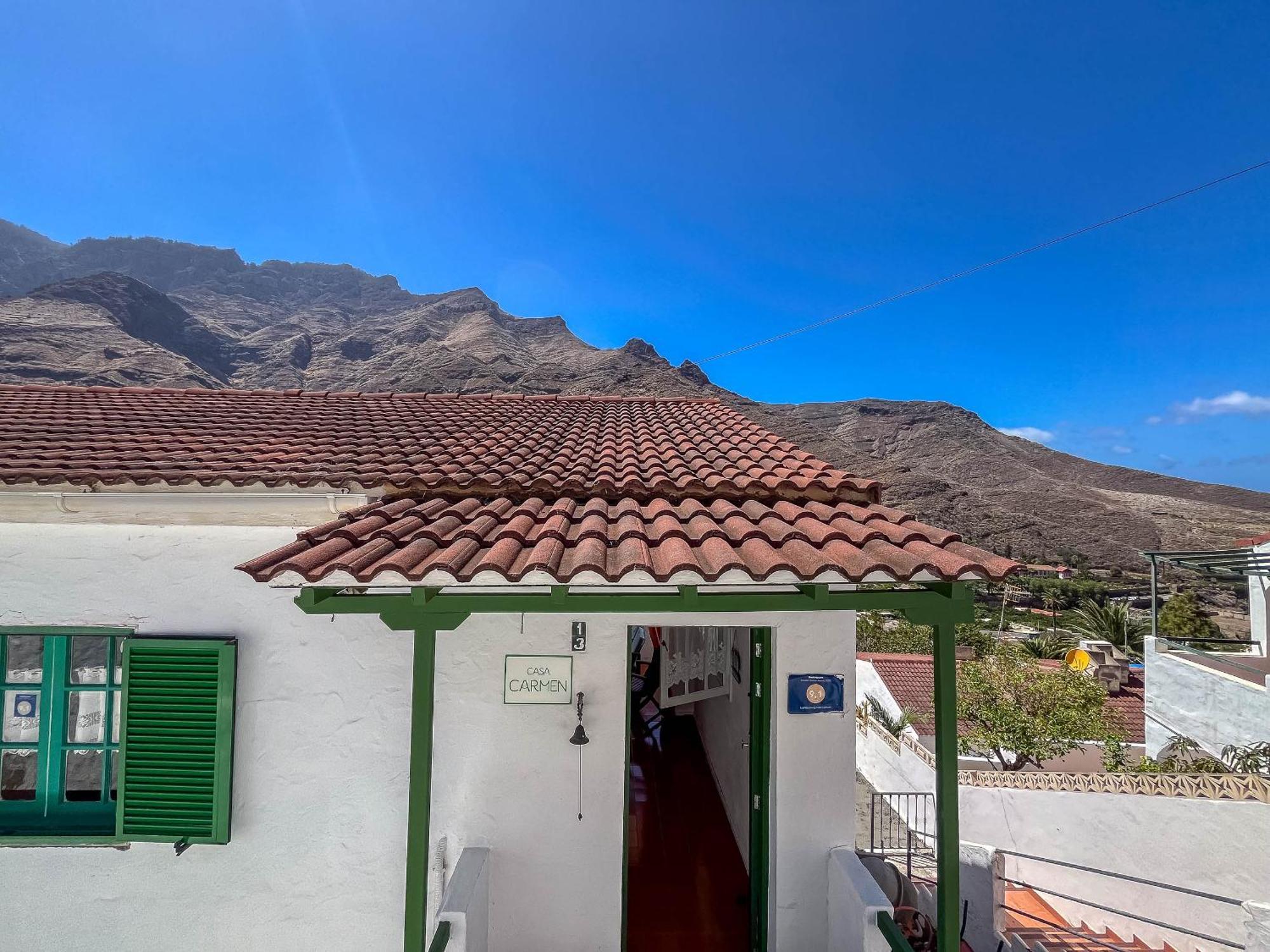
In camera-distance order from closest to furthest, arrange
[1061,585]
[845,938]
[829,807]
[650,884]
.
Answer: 1. [845,938]
2. [829,807]
3. [650,884]
4. [1061,585]

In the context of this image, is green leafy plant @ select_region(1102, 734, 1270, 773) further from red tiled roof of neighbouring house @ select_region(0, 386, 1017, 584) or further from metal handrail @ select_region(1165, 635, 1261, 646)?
red tiled roof of neighbouring house @ select_region(0, 386, 1017, 584)

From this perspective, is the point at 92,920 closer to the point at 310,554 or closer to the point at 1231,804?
the point at 310,554

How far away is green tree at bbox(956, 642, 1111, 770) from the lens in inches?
597

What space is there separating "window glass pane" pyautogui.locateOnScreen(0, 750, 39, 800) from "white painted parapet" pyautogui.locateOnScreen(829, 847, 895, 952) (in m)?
5.46

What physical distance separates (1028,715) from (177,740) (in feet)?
61.7

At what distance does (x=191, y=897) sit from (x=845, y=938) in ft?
14.3

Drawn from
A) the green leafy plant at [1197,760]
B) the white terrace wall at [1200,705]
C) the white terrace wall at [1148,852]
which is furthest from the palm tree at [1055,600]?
the white terrace wall at [1148,852]

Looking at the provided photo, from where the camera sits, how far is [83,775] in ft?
12.9

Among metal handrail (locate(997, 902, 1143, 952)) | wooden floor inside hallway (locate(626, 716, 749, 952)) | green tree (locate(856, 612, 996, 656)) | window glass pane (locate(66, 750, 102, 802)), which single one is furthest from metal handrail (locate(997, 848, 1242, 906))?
green tree (locate(856, 612, 996, 656))

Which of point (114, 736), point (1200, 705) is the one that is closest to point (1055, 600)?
point (1200, 705)

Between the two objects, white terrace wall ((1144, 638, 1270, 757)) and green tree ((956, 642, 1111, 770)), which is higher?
white terrace wall ((1144, 638, 1270, 757))

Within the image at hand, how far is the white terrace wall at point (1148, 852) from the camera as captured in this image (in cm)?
774

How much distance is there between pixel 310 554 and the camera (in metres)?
2.85

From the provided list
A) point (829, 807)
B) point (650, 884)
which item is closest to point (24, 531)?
point (650, 884)
